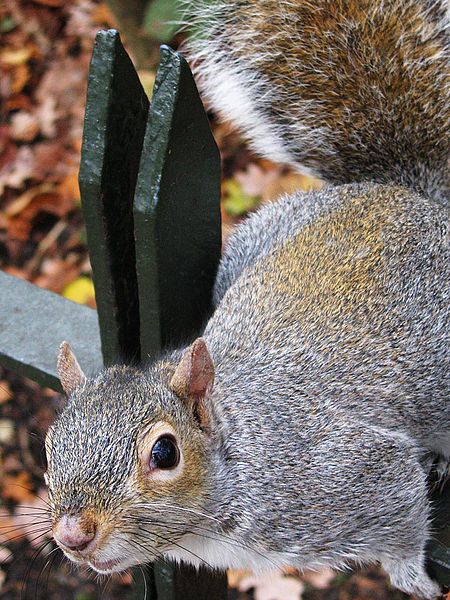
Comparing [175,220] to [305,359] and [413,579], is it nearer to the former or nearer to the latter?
[305,359]

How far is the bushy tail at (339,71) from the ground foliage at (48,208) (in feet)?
3.39

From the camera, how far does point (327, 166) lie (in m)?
1.59

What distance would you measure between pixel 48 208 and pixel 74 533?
8.38 feet

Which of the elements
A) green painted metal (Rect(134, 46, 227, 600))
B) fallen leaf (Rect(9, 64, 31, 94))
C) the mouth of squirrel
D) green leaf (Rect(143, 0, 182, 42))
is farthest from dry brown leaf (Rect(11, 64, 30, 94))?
the mouth of squirrel

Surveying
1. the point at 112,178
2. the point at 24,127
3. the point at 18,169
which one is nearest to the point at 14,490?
the point at 18,169

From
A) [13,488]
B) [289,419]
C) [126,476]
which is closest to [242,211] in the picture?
[13,488]

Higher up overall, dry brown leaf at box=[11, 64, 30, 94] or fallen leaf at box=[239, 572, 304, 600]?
dry brown leaf at box=[11, 64, 30, 94]

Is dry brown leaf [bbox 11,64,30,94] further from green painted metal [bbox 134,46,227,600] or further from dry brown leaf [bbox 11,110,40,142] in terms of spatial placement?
green painted metal [bbox 134,46,227,600]

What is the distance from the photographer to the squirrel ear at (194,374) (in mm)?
1105

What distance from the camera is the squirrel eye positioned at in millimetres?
1084

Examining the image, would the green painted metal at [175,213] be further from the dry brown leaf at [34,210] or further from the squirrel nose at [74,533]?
the dry brown leaf at [34,210]

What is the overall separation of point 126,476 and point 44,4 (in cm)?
345

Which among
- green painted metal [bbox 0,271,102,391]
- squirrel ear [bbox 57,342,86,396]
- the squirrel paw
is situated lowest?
the squirrel paw

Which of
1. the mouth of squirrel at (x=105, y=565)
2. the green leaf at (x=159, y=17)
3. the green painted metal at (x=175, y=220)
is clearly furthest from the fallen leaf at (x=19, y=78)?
the mouth of squirrel at (x=105, y=565)
